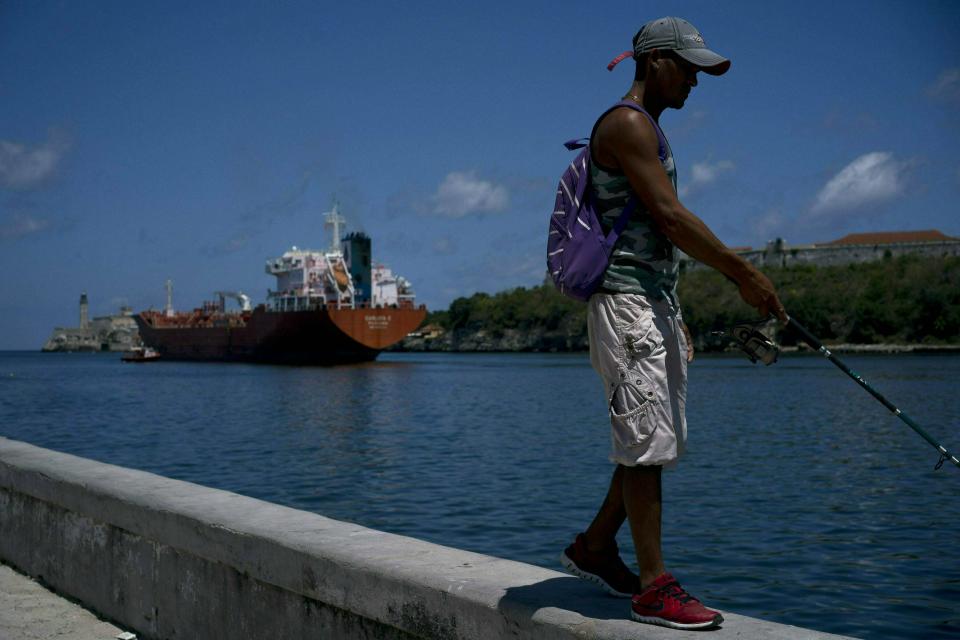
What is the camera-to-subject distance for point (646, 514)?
8.45 ft

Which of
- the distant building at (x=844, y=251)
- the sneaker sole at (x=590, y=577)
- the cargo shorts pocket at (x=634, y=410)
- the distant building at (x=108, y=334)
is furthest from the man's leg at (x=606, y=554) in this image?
the distant building at (x=108, y=334)

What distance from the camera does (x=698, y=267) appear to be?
104062 mm

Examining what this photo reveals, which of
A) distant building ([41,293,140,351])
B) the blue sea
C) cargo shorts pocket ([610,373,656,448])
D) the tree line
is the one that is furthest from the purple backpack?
distant building ([41,293,140,351])

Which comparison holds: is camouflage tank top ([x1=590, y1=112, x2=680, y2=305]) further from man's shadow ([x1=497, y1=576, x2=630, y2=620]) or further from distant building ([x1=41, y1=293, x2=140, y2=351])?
distant building ([x1=41, y1=293, x2=140, y2=351])

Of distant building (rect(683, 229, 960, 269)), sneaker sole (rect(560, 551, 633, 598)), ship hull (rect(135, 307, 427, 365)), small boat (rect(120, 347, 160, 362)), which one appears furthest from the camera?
distant building (rect(683, 229, 960, 269))

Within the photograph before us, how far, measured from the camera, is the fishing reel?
2811 millimetres

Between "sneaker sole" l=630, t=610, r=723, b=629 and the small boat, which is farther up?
the small boat

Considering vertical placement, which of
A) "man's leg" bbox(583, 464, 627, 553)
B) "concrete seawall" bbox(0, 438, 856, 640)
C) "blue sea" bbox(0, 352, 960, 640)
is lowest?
"blue sea" bbox(0, 352, 960, 640)

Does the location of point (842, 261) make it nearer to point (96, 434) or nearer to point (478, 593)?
point (96, 434)

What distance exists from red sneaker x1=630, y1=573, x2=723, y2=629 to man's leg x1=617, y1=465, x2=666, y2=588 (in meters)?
0.05

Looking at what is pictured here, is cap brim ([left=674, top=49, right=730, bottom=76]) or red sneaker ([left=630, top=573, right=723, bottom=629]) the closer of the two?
red sneaker ([left=630, top=573, right=723, bottom=629])

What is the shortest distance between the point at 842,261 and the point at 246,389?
82.2 m

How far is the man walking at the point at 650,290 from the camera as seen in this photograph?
8.16 ft

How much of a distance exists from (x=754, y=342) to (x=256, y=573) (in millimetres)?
1730
